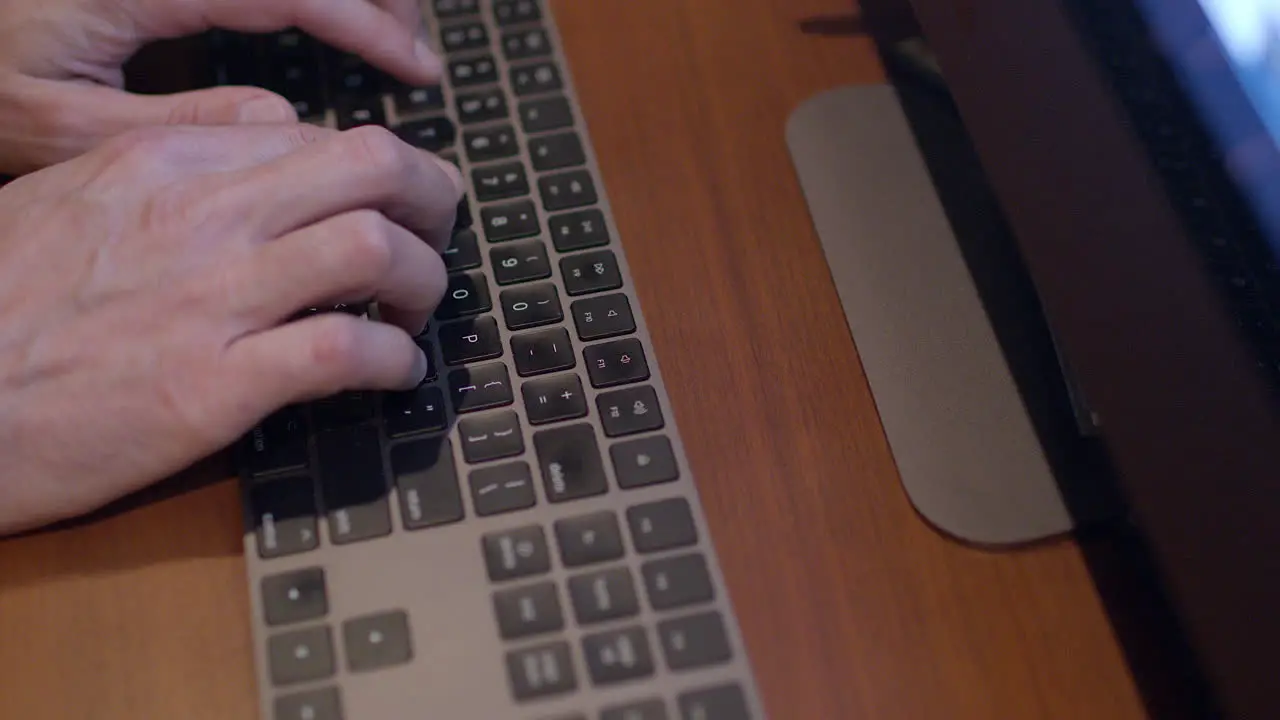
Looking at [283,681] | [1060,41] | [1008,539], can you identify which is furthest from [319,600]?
[1060,41]

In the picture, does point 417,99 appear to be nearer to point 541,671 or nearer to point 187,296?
point 187,296

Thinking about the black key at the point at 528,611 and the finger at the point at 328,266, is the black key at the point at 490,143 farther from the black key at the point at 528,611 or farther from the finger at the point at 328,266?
the black key at the point at 528,611

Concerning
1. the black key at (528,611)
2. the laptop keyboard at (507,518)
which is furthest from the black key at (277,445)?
the black key at (528,611)

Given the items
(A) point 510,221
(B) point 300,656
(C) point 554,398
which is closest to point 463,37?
(A) point 510,221

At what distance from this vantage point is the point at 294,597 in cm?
38

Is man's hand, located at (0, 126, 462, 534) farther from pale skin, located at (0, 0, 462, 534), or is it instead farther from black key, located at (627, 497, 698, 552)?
black key, located at (627, 497, 698, 552)

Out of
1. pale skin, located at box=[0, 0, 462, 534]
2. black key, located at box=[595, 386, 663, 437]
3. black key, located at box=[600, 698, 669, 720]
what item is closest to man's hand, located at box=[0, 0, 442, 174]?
pale skin, located at box=[0, 0, 462, 534]

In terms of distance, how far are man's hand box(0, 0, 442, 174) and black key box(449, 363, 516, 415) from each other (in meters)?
0.17

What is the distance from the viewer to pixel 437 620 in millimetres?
374

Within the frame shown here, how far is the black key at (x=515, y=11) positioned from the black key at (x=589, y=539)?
292 mm

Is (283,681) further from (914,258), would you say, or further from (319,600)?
(914,258)

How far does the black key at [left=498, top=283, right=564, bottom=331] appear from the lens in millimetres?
442

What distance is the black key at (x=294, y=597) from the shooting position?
37 centimetres

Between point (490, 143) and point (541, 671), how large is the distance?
27 centimetres
